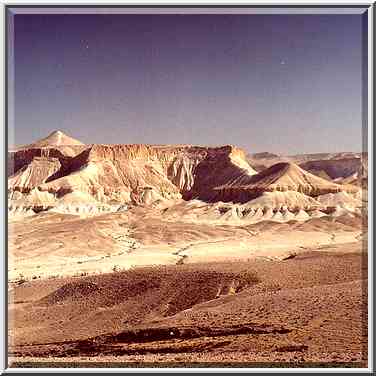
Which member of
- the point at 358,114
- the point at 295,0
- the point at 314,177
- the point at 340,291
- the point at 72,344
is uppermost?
the point at 295,0

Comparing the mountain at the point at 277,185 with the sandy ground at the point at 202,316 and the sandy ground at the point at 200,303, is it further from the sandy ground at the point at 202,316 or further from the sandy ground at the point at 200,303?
the sandy ground at the point at 202,316

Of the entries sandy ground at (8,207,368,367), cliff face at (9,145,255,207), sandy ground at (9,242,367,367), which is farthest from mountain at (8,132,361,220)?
sandy ground at (9,242,367,367)

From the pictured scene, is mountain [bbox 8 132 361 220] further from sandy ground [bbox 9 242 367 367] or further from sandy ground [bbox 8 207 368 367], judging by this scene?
sandy ground [bbox 9 242 367 367]

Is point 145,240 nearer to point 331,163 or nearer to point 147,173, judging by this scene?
point 147,173

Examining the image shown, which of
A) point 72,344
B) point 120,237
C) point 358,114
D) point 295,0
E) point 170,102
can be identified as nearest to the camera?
point 295,0

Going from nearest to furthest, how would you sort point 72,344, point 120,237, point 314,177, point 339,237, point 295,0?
point 295,0, point 72,344, point 339,237, point 314,177, point 120,237

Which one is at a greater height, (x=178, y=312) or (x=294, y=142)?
(x=294, y=142)

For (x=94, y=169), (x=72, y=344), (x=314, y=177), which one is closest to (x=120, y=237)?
(x=94, y=169)

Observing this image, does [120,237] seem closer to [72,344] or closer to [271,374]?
[72,344]
